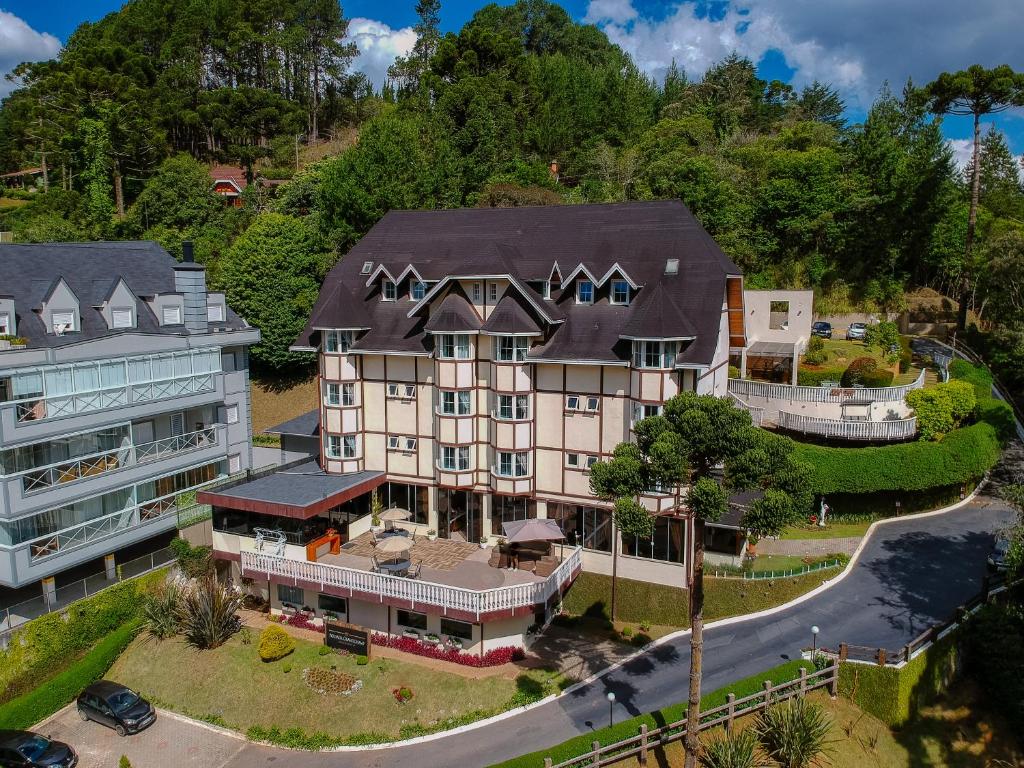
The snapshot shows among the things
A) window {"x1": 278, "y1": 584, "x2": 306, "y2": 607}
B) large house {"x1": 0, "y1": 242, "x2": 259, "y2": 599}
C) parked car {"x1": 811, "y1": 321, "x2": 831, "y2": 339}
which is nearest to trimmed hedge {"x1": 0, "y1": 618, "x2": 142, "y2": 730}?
large house {"x1": 0, "y1": 242, "x2": 259, "y2": 599}

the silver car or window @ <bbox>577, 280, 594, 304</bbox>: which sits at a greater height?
window @ <bbox>577, 280, 594, 304</bbox>

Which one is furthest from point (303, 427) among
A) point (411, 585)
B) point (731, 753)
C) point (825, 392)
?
point (825, 392)

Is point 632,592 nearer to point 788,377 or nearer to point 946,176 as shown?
point 788,377

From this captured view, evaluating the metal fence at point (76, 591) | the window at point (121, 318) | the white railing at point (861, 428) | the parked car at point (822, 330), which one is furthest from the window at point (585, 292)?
the parked car at point (822, 330)

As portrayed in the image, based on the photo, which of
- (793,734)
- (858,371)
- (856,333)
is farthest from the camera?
(856,333)

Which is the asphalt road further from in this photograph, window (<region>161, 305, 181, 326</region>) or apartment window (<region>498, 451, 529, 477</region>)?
window (<region>161, 305, 181, 326</region>)

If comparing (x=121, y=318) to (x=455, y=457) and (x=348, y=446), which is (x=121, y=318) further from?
(x=455, y=457)

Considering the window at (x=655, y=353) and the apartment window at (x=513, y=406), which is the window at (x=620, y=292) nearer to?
the window at (x=655, y=353)
